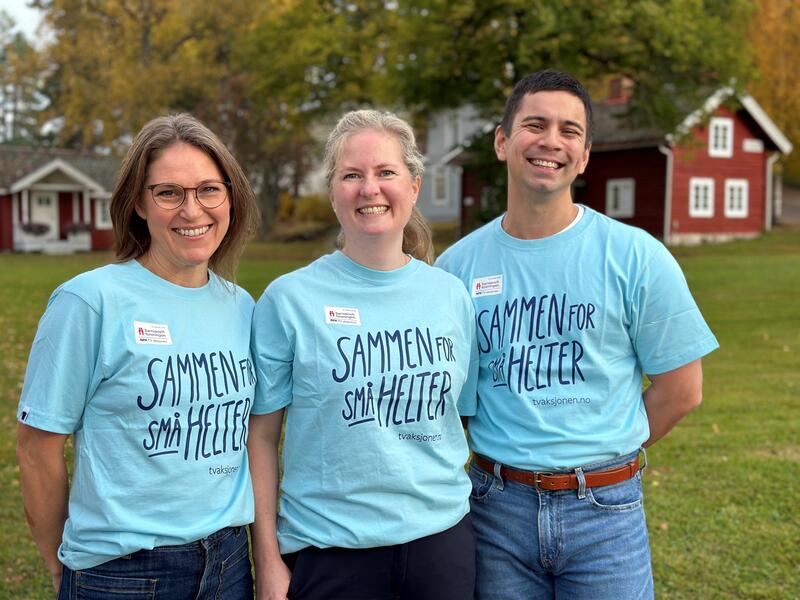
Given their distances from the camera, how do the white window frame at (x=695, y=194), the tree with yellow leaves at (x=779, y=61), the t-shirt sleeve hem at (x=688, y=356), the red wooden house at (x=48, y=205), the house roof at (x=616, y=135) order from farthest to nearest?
the red wooden house at (x=48, y=205), the tree with yellow leaves at (x=779, y=61), the white window frame at (x=695, y=194), the house roof at (x=616, y=135), the t-shirt sleeve hem at (x=688, y=356)

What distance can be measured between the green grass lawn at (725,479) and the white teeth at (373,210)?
3372mm

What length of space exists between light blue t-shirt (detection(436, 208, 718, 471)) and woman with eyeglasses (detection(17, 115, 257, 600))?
87 centimetres

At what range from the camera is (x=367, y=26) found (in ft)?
110

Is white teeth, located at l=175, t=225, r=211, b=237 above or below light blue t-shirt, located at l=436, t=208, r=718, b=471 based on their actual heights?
above

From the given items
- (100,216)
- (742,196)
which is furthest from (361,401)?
(100,216)

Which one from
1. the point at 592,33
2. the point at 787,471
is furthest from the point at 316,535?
the point at 592,33

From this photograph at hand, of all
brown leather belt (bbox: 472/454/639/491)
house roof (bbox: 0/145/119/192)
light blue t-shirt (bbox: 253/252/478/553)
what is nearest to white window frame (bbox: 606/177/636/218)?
house roof (bbox: 0/145/119/192)

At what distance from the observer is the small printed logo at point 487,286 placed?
9.63 feet

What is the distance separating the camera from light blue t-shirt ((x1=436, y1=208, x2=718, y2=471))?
280 cm

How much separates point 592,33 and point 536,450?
939 inches

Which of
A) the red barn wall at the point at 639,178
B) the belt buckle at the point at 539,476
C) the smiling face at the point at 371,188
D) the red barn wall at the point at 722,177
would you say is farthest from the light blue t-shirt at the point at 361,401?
the red barn wall at the point at 722,177

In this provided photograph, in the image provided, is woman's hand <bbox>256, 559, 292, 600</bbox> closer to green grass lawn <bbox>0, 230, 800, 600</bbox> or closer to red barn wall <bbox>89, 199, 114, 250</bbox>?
green grass lawn <bbox>0, 230, 800, 600</bbox>

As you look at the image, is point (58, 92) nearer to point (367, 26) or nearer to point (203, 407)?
point (367, 26)

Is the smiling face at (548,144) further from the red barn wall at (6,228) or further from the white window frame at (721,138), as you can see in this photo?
the red barn wall at (6,228)
